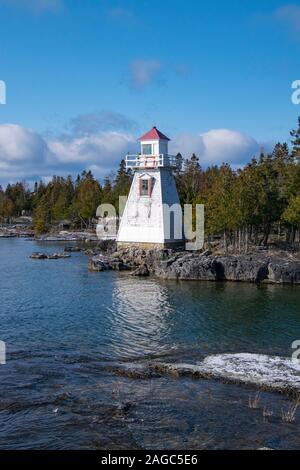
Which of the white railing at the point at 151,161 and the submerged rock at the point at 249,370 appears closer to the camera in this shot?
the submerged rock at the point at 249,370

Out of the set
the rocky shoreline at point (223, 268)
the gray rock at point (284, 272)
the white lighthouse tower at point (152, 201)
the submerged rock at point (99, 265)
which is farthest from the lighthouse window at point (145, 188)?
the gray rock at point (284, 272)

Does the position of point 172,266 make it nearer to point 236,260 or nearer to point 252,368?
point 236,260

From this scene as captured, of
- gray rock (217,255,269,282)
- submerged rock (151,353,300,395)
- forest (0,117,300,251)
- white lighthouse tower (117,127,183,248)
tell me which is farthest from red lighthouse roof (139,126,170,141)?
submerged rock (151,353,300,395)

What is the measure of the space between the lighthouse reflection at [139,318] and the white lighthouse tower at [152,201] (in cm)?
1445

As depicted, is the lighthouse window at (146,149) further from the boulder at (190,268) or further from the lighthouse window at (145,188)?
the boulder at (190,268)

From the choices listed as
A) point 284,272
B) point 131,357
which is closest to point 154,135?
point 284,272

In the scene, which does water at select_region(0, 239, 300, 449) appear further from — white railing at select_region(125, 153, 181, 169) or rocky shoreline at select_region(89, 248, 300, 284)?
white railing at select_region(125, 153, 181, 169)

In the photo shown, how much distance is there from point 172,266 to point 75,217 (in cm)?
7805

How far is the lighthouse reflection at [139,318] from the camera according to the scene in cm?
2664

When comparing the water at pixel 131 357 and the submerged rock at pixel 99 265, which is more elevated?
the submerged rock at pixel 99 265

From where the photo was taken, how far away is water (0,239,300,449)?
1630 centimetres

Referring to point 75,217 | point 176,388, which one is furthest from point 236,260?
point 75,217

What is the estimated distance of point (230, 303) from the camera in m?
39.4

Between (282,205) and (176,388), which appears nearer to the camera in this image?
(176,388)
